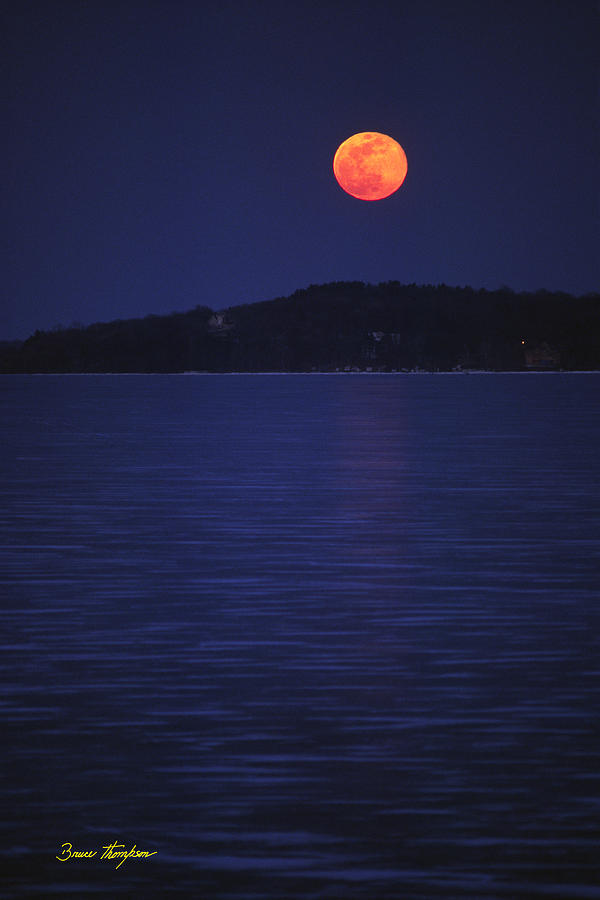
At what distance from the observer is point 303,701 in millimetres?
12711

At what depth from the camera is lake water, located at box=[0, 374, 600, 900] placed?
8734 mm

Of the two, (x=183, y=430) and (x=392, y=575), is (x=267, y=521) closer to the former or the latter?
(x=392, y=575)

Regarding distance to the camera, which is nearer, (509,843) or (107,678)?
(509,843)

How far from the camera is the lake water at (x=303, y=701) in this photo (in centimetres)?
873

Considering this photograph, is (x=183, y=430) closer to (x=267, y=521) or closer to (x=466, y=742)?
(x=267, y=521)

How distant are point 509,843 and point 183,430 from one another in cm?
6807

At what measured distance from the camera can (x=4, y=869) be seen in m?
8.58

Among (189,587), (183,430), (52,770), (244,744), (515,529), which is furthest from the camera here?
(183,430)

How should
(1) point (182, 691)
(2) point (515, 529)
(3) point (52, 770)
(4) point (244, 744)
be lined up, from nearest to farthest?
1. (3) point (52, 770)
2. (4) point (244, 744)
3. (1) point (182, 691)
4. (2) point (515, 529)

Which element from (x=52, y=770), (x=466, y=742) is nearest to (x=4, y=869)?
(x=52, y=770)
